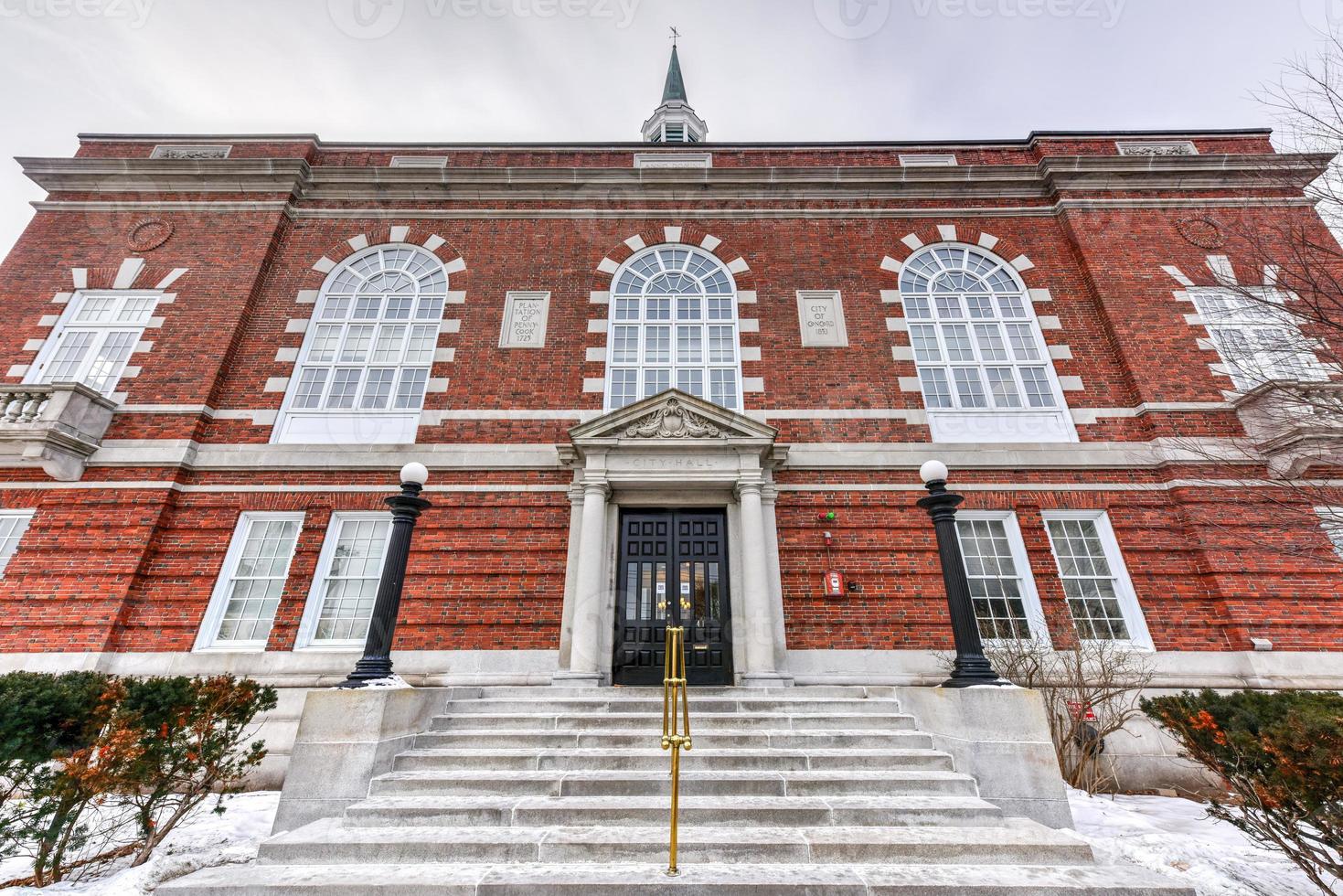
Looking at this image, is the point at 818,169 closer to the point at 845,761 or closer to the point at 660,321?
the point at 660,321

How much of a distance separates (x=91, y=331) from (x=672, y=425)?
12427mm

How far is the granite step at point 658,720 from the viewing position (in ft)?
23.7

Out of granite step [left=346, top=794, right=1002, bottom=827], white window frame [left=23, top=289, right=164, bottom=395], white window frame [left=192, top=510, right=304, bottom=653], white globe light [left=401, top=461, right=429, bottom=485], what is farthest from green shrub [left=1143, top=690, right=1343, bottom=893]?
white window frame [left=23, top=289, right=164, bottom=395]

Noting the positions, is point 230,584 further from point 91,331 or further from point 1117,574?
point 1117,574

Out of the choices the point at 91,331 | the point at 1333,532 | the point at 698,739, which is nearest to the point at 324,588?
the point at 698,739

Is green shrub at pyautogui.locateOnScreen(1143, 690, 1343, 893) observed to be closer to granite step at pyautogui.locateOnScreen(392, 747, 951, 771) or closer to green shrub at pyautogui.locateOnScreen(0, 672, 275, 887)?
granite step at pyautogui.locateOnScreen(392, 747, 951, 771)

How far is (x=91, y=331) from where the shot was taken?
11.8 m

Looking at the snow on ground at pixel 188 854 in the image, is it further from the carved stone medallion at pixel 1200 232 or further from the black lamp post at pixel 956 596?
the carved stone medallion at pixel 1200 232

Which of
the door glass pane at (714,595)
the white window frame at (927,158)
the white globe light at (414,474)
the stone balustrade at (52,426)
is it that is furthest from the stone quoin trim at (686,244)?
the stone balustrade at (52,426)

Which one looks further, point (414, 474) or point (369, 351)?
point (369, 351)

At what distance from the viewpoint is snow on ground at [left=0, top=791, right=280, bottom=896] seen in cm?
486

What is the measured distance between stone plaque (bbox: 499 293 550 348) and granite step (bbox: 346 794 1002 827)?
8.61 metres

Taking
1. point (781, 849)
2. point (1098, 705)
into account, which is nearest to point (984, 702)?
point (781, 849)

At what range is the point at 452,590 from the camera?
9922 millimetres
